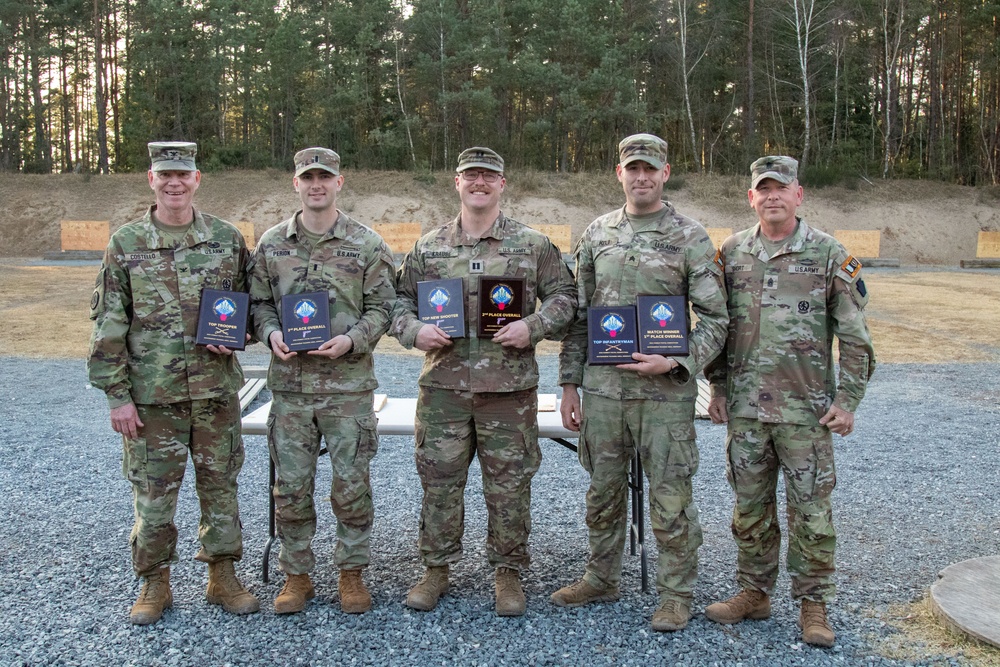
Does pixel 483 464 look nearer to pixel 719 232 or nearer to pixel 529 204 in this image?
pixel 719 232

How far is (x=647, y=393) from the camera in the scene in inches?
146

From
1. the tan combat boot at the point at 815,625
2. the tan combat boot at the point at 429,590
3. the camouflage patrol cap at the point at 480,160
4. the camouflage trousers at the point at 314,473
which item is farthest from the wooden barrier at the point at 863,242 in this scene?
the camouflage trousers at the point at 314,473

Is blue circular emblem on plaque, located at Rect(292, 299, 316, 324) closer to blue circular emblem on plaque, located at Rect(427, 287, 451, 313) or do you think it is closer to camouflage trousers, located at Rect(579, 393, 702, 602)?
blue circular emblem on plaque, located at Rect(427, 287, 451, 313)

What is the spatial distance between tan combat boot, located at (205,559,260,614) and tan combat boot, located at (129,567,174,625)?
19 cm

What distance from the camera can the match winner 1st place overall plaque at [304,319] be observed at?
148 inches

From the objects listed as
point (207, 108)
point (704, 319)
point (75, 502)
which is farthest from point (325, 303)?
point (207, 108)

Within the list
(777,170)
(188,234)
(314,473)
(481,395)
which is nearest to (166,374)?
(188,234)

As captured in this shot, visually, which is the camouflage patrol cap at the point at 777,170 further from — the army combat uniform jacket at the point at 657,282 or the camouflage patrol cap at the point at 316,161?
the camouflage patrol cap at the point at 316,161

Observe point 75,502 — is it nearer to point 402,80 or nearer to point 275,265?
point 275,265

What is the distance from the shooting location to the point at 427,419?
3.95m

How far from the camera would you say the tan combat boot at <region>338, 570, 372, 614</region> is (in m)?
3.75

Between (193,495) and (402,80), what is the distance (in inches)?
1419

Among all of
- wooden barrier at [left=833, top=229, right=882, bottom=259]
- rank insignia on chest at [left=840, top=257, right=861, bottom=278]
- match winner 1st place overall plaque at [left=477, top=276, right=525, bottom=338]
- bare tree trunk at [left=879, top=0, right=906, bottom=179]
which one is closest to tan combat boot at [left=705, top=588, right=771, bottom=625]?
rank insignia on chest at [left=840, top=257, right=861, bottom=278]

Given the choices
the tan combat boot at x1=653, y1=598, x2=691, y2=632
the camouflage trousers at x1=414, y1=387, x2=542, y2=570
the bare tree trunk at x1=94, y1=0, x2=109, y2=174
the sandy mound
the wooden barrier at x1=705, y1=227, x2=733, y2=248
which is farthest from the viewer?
the bare tree trunk at x1=94, y1=0, x2=109, y2=174
